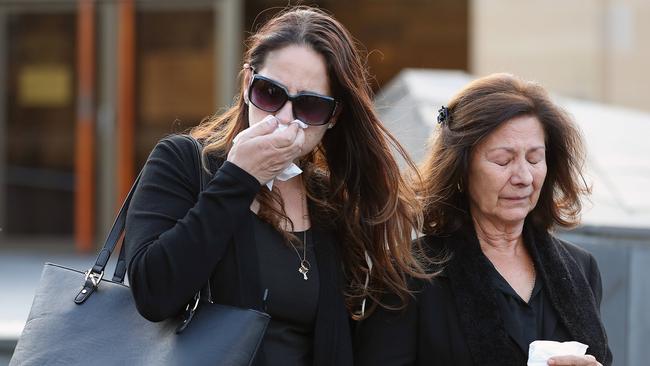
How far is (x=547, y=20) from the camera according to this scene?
9789mm

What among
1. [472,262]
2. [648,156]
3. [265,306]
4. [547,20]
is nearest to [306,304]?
[265,306]

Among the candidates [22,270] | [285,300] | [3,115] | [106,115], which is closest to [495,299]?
[285,300]

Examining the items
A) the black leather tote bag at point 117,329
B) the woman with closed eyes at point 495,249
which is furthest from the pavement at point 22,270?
the woman with closed eyes at point 495,249

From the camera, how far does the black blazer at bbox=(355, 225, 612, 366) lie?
2623 mm

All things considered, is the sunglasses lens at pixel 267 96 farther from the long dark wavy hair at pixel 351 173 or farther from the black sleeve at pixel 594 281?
the black sleeve at pixel 594 281

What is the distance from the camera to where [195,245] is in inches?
88.0

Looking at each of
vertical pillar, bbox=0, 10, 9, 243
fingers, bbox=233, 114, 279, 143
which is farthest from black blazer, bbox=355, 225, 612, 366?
vertical pillar, bbox=0, 10, 9, 243

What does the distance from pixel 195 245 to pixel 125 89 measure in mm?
8601

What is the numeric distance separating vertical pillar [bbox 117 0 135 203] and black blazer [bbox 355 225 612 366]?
324 inches

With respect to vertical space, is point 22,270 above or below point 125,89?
below

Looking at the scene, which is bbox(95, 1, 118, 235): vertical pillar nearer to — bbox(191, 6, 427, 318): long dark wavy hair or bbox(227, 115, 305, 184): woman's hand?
bbox(191, 6, 427, 318): long dark wavy hair

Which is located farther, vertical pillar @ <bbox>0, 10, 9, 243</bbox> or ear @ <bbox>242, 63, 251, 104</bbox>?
vertical pillar @ <bbox>0, 10, 9, 243</bbox>

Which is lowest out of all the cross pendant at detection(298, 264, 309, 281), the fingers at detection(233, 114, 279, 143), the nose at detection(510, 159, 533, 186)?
the cross pendant at detection(298, 264, 309, 281)

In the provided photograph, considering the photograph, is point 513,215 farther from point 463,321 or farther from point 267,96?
point 267,96
